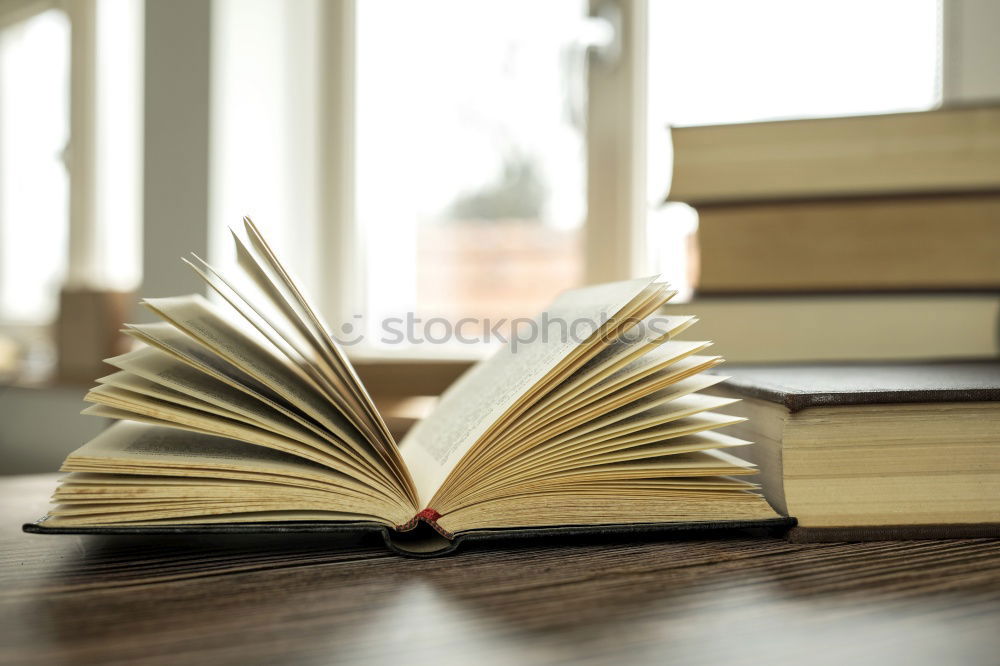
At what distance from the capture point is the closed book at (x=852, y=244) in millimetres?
784

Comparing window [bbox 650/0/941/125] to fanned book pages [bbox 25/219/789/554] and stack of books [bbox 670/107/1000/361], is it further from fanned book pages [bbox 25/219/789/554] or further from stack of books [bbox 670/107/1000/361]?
fanned book pages [bbox 25/219/789/554]

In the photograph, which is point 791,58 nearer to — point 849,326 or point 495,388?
point 849,326

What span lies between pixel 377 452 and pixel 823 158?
0.57 metres

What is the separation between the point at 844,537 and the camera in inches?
19.5

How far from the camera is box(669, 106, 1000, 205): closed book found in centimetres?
78

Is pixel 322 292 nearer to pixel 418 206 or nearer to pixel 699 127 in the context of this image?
pixel 418 206

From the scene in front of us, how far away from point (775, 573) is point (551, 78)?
44.9 inches

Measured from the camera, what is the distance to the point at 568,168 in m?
1.42

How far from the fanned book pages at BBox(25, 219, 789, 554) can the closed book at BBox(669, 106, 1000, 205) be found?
343mm

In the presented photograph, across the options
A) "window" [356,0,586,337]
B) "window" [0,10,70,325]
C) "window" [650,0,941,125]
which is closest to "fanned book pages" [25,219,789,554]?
"window" [650,0,941,125]

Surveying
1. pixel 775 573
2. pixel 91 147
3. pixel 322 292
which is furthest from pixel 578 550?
pixel 91 147

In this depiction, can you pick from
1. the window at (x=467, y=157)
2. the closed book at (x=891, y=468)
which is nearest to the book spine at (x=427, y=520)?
the closed book at (x=891, y=468)

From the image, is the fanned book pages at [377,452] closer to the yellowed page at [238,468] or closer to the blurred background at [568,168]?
the yellowed page at [238,468]

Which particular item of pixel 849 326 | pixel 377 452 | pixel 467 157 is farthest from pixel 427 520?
pixel 467 157
